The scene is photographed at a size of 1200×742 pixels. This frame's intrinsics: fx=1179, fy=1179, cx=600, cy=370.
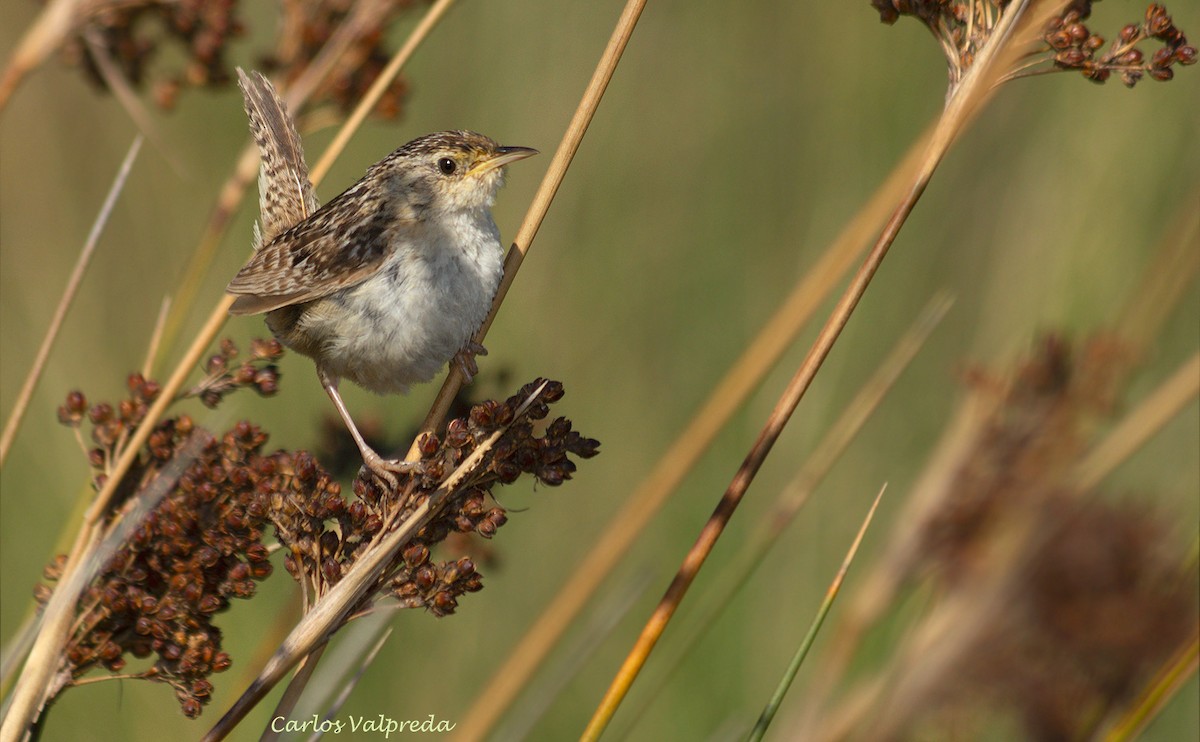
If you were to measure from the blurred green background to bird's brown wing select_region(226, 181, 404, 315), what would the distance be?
0.60 meters

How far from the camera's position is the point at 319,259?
3.10 m

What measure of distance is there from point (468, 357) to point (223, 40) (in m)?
1.11

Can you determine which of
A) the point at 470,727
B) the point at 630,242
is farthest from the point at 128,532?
the point at 630,242

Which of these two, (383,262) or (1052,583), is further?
(383,262)

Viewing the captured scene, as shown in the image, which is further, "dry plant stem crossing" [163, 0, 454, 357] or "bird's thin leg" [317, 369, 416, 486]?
"dry plant stem crossing" [163, 0, 454, 357]

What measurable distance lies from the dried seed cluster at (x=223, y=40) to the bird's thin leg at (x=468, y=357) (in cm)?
76

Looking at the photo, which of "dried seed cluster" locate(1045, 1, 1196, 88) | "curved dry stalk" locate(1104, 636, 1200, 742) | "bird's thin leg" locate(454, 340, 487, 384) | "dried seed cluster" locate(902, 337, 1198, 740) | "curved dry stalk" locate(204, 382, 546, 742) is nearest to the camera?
"dried seed cluster" locate(902, 337, 1198, 740)

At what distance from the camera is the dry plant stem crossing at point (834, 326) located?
188 centimetres

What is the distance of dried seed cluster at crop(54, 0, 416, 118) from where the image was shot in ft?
10.1

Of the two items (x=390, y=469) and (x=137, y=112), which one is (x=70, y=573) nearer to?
(x=390, y=469)

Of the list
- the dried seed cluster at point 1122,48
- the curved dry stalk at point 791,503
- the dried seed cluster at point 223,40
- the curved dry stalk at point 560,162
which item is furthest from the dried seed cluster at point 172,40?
the dried seed cluster at point 1122,48

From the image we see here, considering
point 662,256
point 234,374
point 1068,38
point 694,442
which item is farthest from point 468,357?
point 662,256

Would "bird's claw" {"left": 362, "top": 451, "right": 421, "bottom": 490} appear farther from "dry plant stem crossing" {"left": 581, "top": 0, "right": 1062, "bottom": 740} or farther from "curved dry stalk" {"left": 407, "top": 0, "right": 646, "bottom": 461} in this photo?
"dry plant stem crossing" {"left": 581, "top": 0, "right": 1062, "bottom": 740}

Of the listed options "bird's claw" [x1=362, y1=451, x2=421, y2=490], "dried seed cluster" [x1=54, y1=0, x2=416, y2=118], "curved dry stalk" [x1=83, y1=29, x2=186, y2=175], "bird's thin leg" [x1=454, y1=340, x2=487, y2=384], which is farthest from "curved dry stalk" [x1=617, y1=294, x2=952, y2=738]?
"dried seed cluster" [x1=54, y1=0, x2=416, y2=118]
